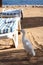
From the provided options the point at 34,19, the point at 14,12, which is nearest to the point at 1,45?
the point at 14,12

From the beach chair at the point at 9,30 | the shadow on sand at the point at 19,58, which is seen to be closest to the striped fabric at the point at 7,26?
the beach chair at the point at 9,30

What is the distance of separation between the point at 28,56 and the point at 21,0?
522 inches

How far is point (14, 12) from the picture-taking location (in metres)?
8.90

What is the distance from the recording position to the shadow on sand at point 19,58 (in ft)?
17.1

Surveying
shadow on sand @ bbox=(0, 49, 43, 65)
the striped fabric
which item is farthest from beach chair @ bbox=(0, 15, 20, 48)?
shadow on sand @ bbox=(0, 49, 43, 65)

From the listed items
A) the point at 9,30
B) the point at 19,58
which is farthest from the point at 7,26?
the point at 19,58

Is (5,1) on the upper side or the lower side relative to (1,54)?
lower

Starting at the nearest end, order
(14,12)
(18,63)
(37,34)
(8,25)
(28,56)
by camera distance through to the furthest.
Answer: (18,63)
(28,56)
(8,25)
(37,34)
(14,12)

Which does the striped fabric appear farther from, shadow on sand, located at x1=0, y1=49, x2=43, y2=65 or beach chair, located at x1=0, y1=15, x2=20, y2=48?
shadow on sand, located at x1=0, y1=49, x2=43, y2=65

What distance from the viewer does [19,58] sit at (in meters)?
5.49

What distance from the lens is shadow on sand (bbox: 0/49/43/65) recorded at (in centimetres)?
521

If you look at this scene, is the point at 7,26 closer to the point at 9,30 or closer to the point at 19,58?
the point at 9,30

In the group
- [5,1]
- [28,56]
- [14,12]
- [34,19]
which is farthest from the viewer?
[5,1]

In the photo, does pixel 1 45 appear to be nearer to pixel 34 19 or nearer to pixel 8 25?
pixel 8 25
